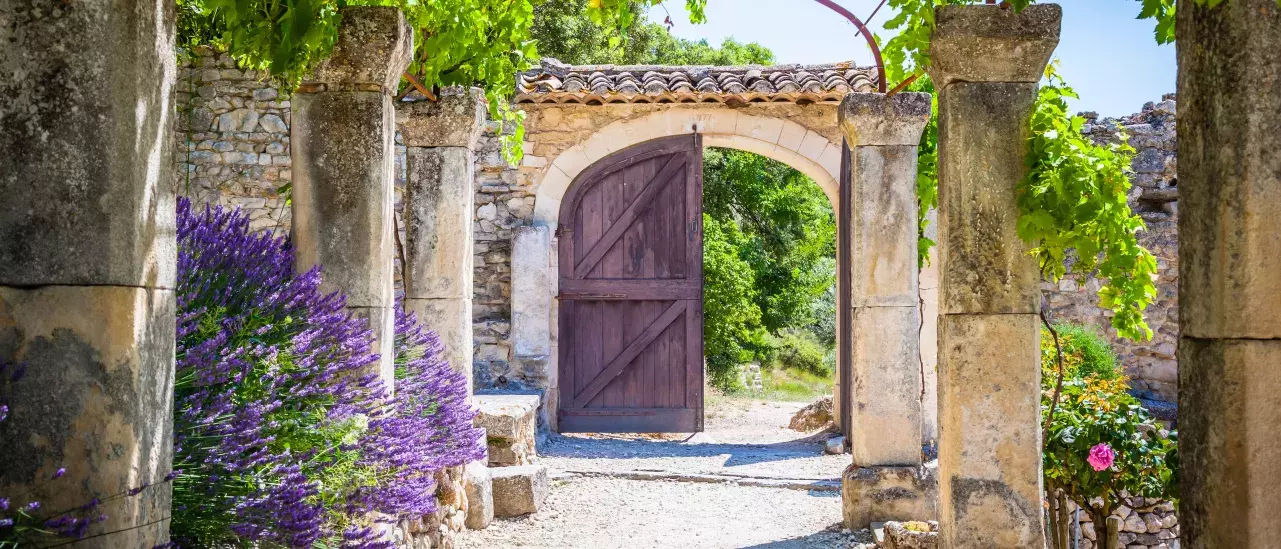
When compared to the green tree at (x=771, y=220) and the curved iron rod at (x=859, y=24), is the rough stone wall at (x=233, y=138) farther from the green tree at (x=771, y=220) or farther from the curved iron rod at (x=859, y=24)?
the green tree at (x=771, y=220)

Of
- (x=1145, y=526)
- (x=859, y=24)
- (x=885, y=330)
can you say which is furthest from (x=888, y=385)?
(x=859, y=24)

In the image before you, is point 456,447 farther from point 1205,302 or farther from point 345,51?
point 1205,302

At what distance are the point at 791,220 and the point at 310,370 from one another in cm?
1396

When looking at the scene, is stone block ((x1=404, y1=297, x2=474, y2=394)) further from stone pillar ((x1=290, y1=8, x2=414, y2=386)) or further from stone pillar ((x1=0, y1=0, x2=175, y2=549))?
stone pillar ((x1=0, y1=0, x2=175, y2=549))

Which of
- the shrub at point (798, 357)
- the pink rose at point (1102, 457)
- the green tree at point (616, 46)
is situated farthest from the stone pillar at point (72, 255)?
the shrub at point (798, 357)

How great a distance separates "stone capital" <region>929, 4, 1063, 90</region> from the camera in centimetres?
312

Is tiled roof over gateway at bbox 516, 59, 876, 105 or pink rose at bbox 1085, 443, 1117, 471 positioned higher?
tiled roof over gateway at bbox 516, 59, 876, 105

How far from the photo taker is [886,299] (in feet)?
16.5

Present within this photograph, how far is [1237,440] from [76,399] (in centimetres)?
204

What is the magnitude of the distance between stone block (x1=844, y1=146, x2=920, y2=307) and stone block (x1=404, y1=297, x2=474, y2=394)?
1.96 meters

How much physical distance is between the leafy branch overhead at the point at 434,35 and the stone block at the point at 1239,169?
6.52 feet

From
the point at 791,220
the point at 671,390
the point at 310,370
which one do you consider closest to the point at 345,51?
the point at 310,370

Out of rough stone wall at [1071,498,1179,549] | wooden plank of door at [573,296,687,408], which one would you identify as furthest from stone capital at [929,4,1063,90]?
wooden plank of door at [573,296,687,408]

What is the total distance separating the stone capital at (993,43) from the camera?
3121 mm
